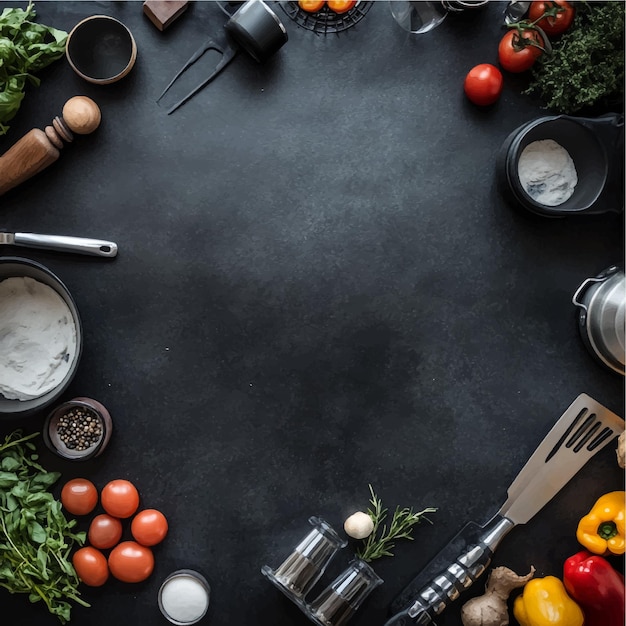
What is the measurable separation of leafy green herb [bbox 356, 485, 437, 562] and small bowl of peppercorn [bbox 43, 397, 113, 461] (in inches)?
23.0

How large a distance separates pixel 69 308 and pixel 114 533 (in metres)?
0.48

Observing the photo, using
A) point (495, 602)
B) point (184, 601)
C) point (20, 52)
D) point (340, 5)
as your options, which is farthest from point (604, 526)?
point (20, 52)

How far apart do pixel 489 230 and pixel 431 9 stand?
0.50 meters

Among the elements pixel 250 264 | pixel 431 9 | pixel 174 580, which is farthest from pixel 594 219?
pixel 174 580

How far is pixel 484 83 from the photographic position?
59.8 inches

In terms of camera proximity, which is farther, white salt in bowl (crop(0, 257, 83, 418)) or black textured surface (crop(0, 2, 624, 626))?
black textured surface (crop(0, 2, 624, 626))

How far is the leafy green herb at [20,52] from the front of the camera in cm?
145

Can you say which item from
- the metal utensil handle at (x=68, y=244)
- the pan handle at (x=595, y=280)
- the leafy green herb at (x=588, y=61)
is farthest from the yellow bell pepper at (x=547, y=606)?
the metal utensil handle at (x=68, y=244)

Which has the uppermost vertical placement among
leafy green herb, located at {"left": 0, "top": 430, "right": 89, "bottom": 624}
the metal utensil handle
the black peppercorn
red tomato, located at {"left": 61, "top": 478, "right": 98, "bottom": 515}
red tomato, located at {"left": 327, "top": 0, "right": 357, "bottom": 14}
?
red tomato, located at {"left": 327, "top": 0, "right": 357, "bottom": 14}

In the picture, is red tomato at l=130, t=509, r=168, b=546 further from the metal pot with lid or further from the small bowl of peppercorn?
the metal pot with lid

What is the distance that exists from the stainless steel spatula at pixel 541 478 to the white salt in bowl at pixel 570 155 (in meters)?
0.41

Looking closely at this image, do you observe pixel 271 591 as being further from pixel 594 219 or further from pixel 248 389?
pixel 594 219

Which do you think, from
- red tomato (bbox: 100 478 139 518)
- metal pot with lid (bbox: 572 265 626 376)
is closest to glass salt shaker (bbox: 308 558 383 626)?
red tomato (bbox: 100 478 139 518)

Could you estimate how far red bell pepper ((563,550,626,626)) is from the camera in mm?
1454
